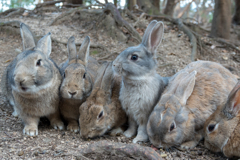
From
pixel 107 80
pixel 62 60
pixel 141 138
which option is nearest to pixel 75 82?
pixel 107 80

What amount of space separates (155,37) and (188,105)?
1287mm

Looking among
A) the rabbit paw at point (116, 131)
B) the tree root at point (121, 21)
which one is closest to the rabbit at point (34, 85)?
the rabbit paw at point (116, 131)

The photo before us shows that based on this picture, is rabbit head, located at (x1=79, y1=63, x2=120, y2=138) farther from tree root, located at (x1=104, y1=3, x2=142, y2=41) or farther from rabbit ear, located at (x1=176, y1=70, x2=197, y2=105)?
tree root, located at (x1=104, y1=3, x2=142, y2=41)

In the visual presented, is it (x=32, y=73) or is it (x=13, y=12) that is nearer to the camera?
(x=32, y=73)

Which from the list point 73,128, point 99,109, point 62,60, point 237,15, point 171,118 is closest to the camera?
point 171,118

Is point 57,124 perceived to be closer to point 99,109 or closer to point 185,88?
point 99,109

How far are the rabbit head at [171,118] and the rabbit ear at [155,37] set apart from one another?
761 mm

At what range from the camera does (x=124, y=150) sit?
3.23m

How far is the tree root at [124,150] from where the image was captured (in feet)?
10.4

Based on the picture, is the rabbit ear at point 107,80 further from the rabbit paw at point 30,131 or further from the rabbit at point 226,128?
the rabbit at point 226,128

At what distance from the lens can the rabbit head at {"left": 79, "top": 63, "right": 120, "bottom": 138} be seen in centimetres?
397

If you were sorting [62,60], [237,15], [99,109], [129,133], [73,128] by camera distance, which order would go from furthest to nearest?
1. [237,15]
2. [62,60]
3. [73,128]
4. [129,133]
5. [99,109]

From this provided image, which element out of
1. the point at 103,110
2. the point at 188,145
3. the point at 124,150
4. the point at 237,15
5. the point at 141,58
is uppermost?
the point at 237,15

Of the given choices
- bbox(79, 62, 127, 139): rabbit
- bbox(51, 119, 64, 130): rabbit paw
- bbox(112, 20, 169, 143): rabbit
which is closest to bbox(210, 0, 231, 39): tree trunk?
bbox(112, 20, 169, 143): rabbit
